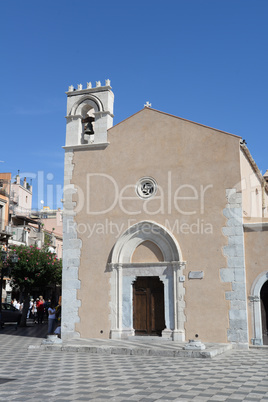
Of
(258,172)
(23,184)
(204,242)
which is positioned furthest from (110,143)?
(23,184)

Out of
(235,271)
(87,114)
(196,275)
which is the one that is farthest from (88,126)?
(235,271)

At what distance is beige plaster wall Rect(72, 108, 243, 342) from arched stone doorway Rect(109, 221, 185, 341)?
0.81 ft

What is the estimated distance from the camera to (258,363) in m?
11.0

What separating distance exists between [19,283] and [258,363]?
52.1 ft

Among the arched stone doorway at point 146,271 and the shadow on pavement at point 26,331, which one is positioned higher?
the arched stone doorway at point 146,271

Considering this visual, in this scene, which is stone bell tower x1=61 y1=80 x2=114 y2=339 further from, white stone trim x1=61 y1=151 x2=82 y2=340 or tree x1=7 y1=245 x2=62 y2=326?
tree x1=7 y1=245 x2=62 y2=326

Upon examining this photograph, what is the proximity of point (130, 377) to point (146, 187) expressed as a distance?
796cm

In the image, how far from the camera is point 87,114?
17.7 m

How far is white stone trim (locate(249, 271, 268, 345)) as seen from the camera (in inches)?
544

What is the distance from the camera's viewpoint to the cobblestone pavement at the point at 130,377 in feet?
24.3

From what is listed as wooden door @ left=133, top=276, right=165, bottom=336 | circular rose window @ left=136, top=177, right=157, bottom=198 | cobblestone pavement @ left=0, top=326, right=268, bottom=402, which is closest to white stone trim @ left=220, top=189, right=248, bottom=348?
cobblestone pavement @ left=0, top=326, right=268, bottom=402

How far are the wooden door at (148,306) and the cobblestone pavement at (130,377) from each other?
2.81 meters

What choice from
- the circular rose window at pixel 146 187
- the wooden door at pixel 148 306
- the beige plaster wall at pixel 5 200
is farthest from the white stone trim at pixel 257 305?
the beige plaster wall at pixel 5 200

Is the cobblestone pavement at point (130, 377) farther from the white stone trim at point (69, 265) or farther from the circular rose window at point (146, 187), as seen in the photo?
the circular rose window at point (146, 187)
